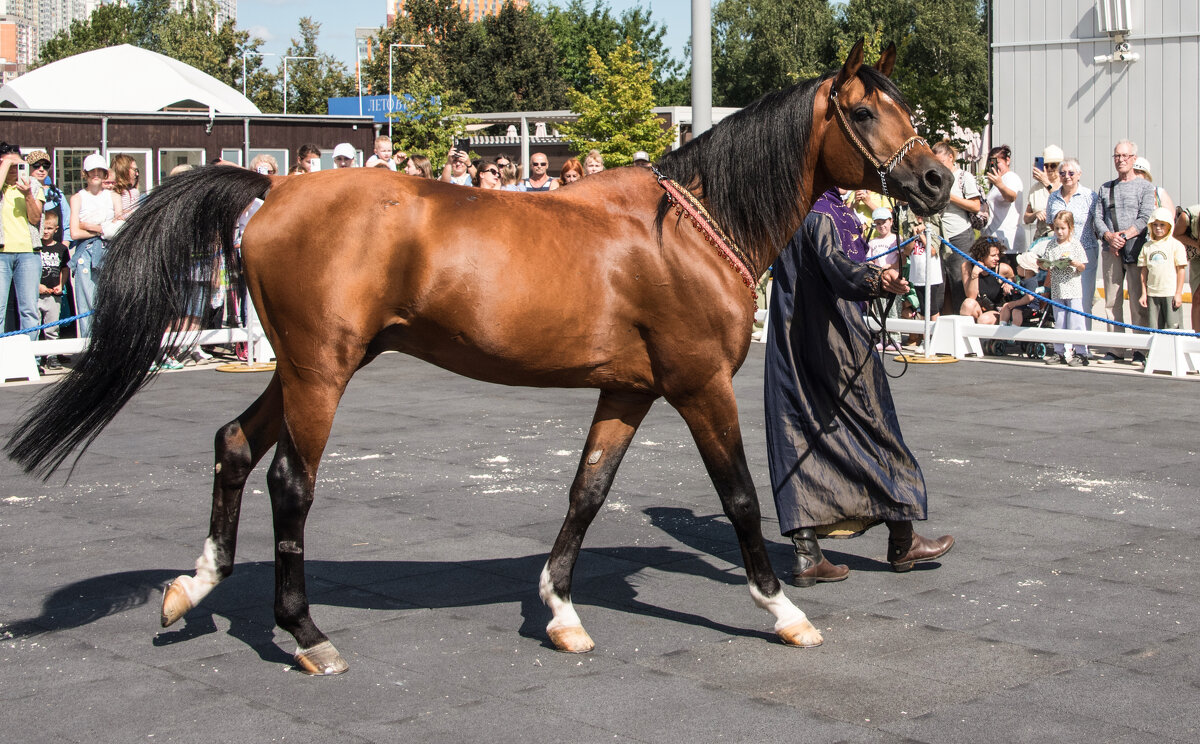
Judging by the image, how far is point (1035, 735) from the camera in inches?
152

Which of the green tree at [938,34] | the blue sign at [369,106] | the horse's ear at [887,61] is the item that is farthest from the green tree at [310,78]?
the horse's ear at [887,61]

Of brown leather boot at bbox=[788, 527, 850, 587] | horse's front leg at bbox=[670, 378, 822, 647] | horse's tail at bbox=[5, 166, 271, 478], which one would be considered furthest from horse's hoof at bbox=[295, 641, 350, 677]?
brown leather boot at bbox=[788, 527, 850, 587]

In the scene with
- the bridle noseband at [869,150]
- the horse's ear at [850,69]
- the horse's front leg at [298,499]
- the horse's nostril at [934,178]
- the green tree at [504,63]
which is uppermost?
Answer: the green tree at [504,63]

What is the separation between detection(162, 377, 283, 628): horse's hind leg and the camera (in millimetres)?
4730

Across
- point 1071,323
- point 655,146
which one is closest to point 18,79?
point 655,146

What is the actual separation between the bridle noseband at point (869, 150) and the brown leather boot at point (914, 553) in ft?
5.86

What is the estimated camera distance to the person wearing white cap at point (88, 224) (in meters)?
12.9

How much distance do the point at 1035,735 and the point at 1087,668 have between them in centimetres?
71

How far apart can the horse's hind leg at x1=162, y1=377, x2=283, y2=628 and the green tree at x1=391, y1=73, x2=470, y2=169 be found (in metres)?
39.6

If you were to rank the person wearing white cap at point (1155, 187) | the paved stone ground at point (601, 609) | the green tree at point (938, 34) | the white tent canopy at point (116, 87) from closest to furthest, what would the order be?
the paved stone ground at point (601, 609) < the person wearing white cap at point (1155, 187) < the white tent canopy at point (116, 87) < the green tree at point (938, 34)

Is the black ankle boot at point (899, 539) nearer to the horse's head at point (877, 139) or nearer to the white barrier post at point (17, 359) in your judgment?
the horse's head at point (877, 139)

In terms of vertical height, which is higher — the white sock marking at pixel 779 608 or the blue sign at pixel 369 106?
the blue sign at pixel 369 106

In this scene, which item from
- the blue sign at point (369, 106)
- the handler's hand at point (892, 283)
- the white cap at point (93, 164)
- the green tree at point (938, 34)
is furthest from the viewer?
the green tree at point (938, 34)

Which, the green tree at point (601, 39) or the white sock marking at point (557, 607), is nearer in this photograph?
the white sock marking at point (557, 607)
